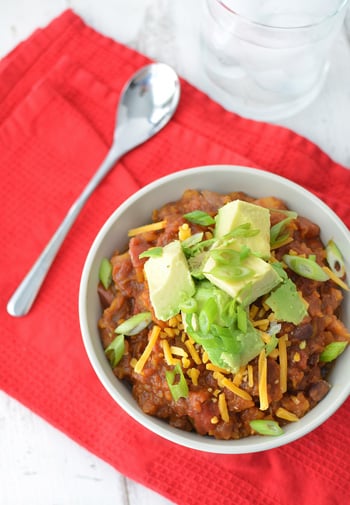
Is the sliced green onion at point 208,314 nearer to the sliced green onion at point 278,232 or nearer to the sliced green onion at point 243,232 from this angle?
the sliced green onion at point 243,232

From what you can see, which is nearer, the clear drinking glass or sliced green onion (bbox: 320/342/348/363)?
sliced green onion (bbox: 320/342/348/363)

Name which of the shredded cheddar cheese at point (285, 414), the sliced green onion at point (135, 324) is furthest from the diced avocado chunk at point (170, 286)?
the shredded cheddar cheese at point (285, 414)

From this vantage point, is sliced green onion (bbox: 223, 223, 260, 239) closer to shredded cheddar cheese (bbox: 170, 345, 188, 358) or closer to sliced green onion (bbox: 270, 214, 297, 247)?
sliced green onion (bbox: 270, 214, 297, 247)

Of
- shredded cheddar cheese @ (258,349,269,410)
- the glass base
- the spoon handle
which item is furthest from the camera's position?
the glass base

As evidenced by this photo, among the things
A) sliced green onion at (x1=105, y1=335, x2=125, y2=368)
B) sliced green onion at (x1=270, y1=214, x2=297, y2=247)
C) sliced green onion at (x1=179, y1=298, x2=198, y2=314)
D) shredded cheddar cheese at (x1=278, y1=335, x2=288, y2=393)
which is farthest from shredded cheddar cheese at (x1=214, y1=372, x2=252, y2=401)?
sliced green onion at (x1=270, y1=214, x2=297, y2=247)

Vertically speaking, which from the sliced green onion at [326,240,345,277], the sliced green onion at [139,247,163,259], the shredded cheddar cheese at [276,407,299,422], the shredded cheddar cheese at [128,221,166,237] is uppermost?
Result: the sliced green onion at [139,247,163,259]

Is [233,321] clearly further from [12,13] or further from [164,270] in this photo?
[12,13]
